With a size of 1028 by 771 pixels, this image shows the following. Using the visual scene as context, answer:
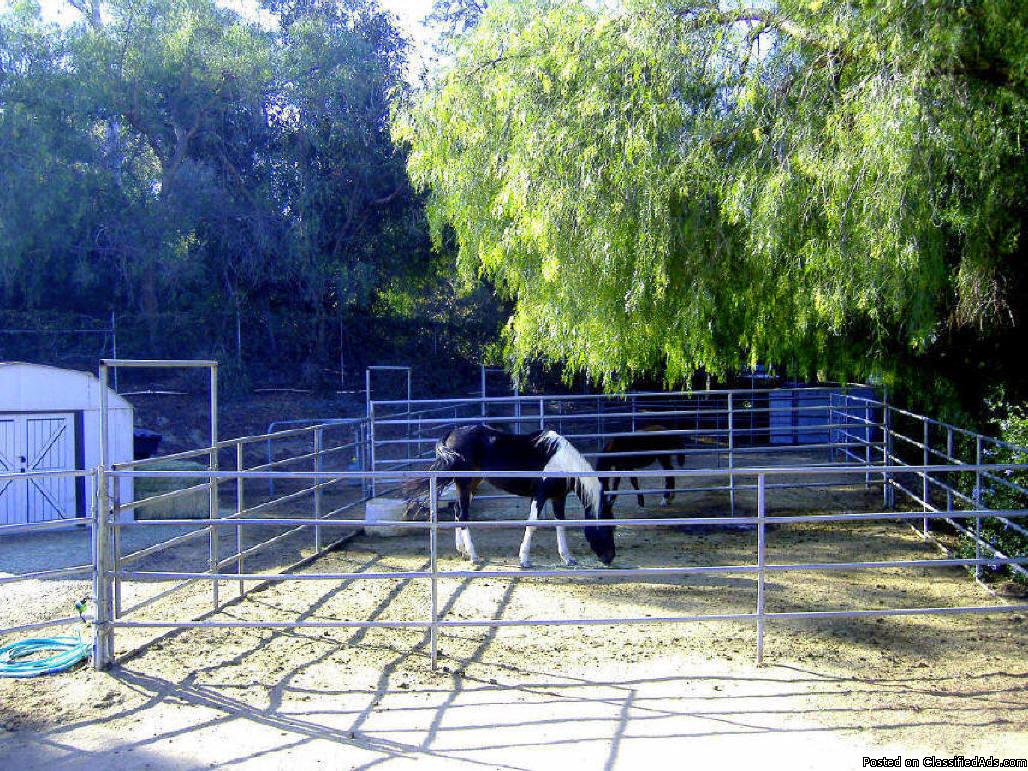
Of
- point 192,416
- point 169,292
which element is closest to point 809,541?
point 192,416

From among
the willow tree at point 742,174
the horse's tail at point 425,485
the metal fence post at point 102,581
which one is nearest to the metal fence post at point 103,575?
the metal fence post at point 102,581

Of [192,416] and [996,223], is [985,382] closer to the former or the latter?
[996,223]

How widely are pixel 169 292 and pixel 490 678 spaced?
1586 cm

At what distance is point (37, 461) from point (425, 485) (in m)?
5.36

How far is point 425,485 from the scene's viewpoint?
9.07m

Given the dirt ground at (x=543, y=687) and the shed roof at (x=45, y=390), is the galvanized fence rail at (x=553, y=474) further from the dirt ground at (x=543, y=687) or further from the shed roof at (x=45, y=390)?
the shed roof at (x=45, y=390)

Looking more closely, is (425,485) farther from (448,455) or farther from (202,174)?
(202,174)

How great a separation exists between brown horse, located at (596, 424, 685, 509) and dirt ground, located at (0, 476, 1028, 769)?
2881 millimetres

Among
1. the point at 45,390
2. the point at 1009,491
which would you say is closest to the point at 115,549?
the point at 1009,491

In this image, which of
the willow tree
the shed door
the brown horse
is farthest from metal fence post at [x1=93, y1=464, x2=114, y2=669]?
the shed door

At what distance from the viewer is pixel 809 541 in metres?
8.48

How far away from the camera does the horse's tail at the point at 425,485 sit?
26.2 feet

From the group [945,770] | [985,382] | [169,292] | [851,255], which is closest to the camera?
[945,770]

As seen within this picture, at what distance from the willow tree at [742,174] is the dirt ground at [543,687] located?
1.91 metres
